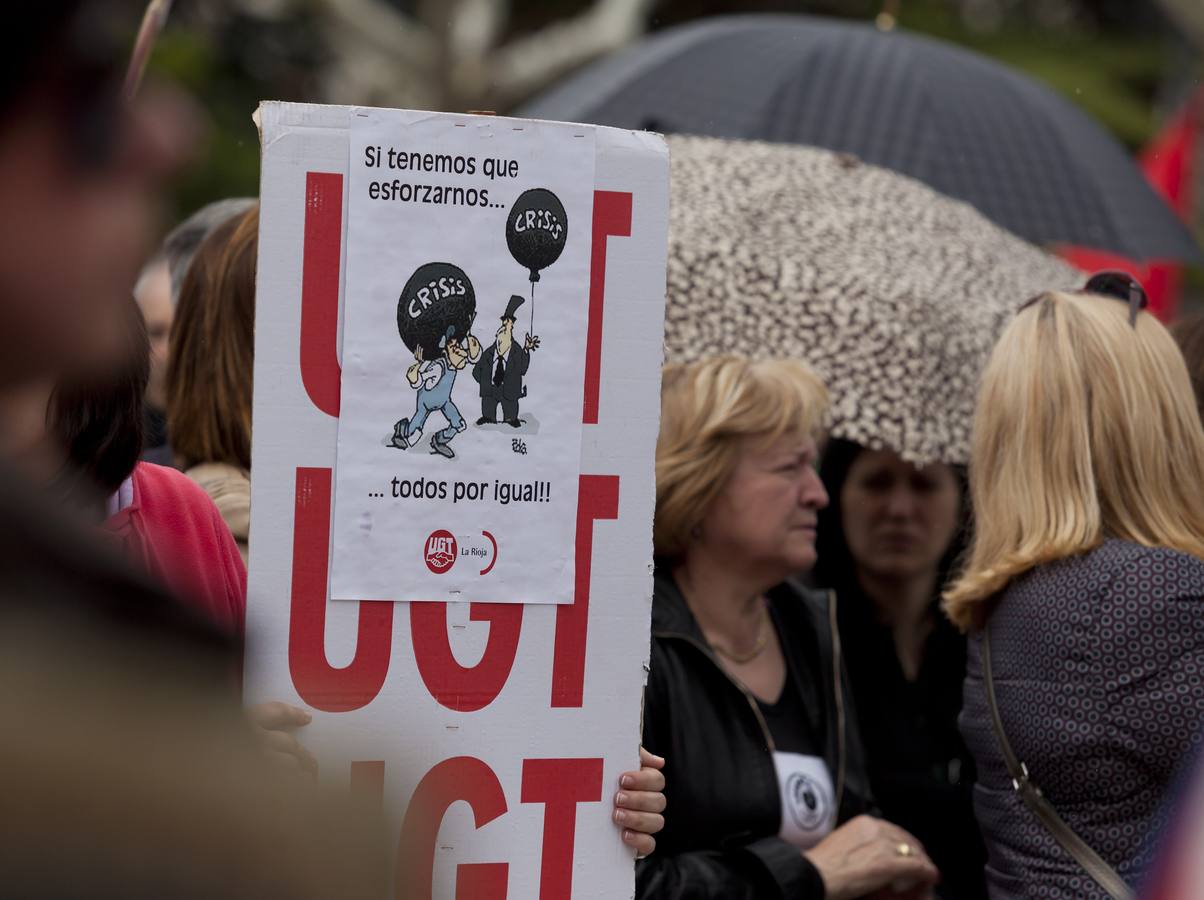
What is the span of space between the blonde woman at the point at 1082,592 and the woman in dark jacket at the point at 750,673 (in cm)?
38

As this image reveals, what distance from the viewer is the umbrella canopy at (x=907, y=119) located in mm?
4867

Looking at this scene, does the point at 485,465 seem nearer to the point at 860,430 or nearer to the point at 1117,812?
the point at 1117,812

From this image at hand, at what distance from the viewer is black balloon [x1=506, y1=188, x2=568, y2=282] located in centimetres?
189

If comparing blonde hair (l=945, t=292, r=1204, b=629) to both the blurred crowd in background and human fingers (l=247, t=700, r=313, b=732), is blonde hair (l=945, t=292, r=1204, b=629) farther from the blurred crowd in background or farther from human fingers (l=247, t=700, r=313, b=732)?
human fingers (l=247, t=700, r=313, b=732)

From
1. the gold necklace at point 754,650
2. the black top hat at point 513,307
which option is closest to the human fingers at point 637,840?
the black top hat at point 513,307

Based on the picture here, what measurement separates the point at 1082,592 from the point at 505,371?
3.56ft

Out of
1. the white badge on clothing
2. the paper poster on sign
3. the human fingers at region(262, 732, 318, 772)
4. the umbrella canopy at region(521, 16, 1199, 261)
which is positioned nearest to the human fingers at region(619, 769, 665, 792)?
the paper poster on sign

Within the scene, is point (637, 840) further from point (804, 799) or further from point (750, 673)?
point (750, 673)

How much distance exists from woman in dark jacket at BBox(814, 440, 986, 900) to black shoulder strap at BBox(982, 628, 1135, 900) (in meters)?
0.98

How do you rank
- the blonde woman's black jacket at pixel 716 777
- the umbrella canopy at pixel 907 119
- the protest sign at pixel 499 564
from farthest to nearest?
the umbrella canopy at pixel 907 119 → the blonde woman's black jacket at pixel 716 777 → the protest sign at pixel 499 564

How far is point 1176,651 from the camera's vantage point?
2377 millimetres

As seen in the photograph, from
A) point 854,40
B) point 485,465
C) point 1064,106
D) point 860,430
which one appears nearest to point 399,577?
point 485,465

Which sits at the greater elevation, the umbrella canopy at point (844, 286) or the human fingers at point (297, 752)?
the umbrella canopy at point (844, 286)

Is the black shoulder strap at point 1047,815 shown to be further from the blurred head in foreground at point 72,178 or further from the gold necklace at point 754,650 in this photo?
the blurred head in foreground at point 72,178
